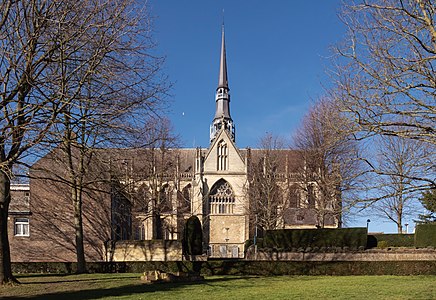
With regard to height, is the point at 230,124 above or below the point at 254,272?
above

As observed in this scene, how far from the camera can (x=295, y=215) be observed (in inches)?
1660

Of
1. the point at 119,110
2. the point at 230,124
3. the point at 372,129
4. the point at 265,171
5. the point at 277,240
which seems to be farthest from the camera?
the point at 230,124

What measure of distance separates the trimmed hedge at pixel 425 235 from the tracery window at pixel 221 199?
79.1ft

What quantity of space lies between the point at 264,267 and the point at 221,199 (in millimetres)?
29139

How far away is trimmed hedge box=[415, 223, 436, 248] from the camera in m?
27.4

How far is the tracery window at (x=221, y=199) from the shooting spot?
4916 centimetres

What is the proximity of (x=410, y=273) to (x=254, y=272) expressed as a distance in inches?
283

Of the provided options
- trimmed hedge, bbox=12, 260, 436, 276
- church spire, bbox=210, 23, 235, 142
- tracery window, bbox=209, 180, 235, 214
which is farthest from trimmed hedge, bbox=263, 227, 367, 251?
church spire, bbox=210, 23, 235, 142

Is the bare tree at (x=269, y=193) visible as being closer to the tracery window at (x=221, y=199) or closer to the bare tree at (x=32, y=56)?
the tracery window at (x=221, y=199)

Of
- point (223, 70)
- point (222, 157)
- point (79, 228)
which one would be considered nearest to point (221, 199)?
point (222, 157)

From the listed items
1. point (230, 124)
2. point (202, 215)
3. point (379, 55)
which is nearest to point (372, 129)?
point (379, 55)

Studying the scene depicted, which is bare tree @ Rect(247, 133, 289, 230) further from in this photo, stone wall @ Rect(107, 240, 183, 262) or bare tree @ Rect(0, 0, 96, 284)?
bare tree @ Rect(0, 0, 96, 284)

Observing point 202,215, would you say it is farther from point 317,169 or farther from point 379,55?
point 379,55

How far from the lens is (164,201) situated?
36.9m
